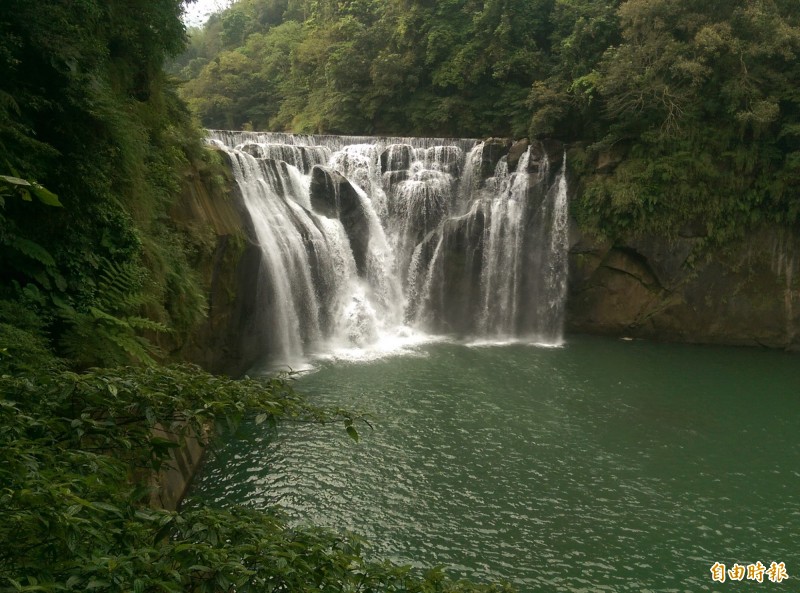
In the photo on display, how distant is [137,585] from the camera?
2.09 metres

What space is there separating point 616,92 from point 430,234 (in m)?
7.40

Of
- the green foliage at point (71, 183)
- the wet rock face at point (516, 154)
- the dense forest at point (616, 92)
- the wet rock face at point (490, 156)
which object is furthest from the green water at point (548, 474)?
the wet rock face at point (490, 156)

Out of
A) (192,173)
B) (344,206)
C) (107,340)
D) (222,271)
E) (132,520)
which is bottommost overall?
(132,520)

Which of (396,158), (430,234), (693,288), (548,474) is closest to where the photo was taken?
(548,474)

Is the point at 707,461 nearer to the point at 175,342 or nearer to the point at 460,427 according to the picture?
the point at 460,427

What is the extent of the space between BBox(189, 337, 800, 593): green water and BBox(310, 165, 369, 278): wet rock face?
5.00 metres

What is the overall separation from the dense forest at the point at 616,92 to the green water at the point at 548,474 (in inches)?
240

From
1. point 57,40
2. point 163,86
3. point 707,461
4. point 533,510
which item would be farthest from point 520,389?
point 57,40

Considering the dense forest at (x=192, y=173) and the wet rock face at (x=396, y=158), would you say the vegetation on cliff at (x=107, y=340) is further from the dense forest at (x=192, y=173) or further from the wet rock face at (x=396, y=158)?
the wet rock face at (x=396, y=158)

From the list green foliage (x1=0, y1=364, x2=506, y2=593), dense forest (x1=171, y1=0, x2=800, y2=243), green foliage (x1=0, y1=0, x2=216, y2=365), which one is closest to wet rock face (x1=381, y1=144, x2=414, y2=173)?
dense forest (x1=171, y1=0, x2=800, y2=243)

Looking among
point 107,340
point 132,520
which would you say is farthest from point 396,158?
point 132,520

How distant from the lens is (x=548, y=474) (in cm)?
928

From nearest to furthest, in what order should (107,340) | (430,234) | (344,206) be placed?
(107,340)
(344,206)
(430,234)

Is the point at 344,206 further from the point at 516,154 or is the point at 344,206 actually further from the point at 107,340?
the point at 107,340
